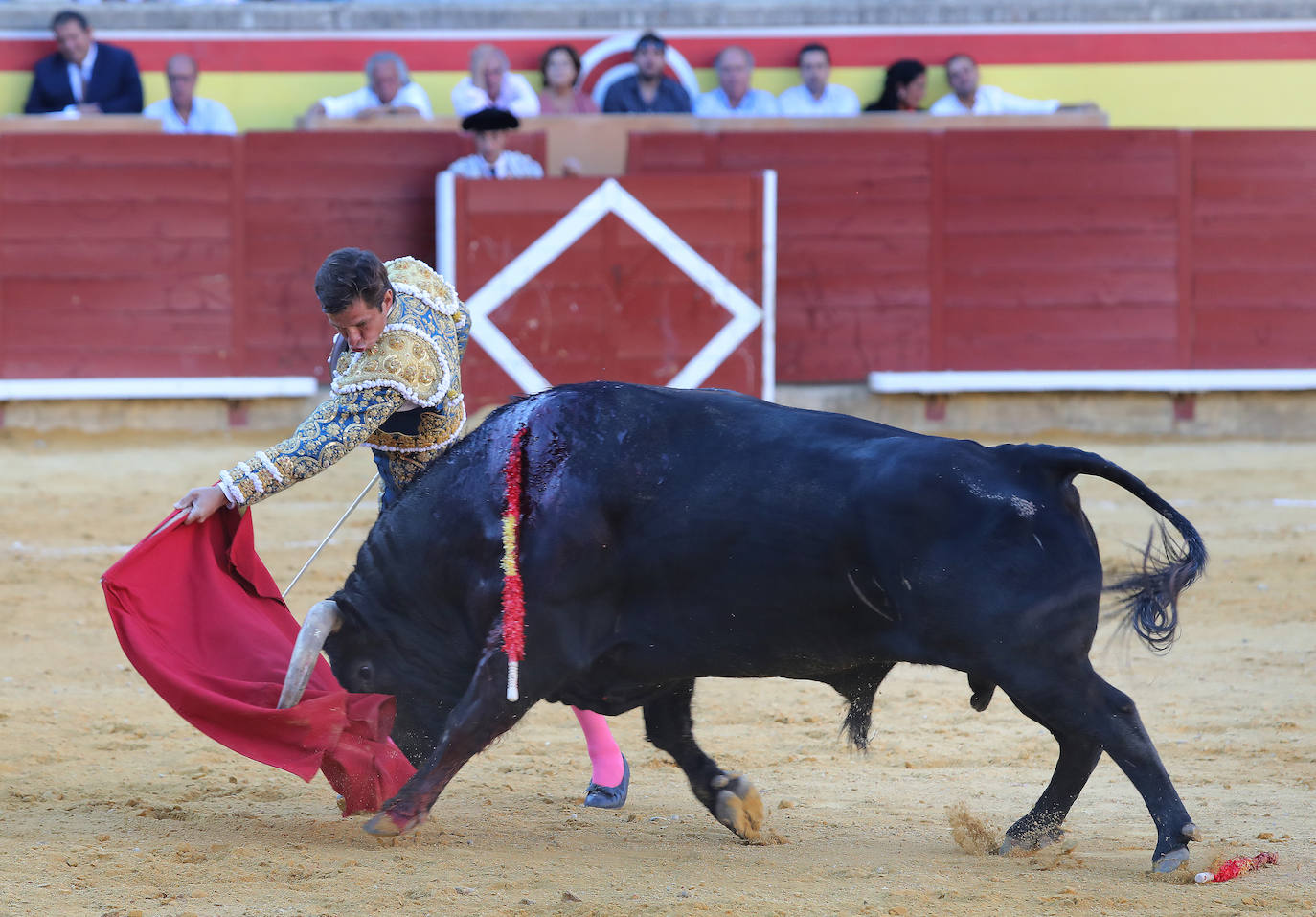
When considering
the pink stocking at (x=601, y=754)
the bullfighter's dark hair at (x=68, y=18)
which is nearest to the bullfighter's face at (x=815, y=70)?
the bullfighter's dark hair at (x=68, y=18)

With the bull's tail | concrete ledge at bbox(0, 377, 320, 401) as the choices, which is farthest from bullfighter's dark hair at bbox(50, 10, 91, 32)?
the bull's tail

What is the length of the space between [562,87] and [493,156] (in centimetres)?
86

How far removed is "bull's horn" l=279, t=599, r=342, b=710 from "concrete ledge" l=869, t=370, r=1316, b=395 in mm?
5757

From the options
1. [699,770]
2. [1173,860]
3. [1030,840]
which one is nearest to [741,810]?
[699,770]

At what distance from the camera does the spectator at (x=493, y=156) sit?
26.0 feet

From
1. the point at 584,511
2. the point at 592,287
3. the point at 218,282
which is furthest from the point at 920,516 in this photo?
the point at 218,282

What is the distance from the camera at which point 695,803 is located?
339 cm

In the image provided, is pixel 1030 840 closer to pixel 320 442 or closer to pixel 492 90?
pixel 320 442

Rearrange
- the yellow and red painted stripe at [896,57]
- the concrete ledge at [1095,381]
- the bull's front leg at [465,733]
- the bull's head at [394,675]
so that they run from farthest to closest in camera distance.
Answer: the yellow and red painted stripe at [896,57] → the concrete ledge at [1095,381] → the bull's head at [394,675] → the bull's front leg at [465,733]

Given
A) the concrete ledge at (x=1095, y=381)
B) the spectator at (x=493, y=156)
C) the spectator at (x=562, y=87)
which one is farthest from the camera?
the spectator at (x=562, y=87)

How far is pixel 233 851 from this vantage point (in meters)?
2.81

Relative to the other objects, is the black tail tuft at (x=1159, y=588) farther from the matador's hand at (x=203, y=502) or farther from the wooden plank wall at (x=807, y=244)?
the wooden plank wall at (x=807, y=244)

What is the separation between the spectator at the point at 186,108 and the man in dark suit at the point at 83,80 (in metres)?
0.18

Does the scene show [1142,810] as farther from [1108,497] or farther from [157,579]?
[1108,497]
